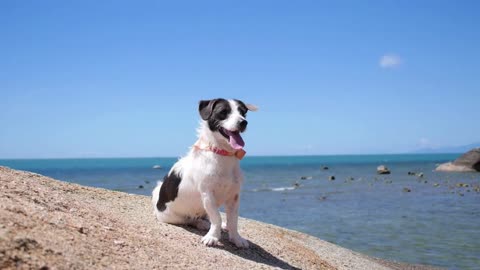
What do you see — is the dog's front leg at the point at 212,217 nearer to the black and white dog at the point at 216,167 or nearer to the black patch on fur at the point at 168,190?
the black and white dog at the point at 216,167

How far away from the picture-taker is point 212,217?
728cm

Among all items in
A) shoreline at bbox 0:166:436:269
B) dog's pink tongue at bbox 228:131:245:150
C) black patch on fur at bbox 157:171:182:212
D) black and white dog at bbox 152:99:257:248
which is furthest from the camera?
black patch on fur at bbox 157:171:182:212

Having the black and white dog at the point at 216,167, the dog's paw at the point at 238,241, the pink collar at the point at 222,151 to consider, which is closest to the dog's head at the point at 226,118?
the black and white dog at the point at 216,167

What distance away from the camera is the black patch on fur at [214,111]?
7.13m

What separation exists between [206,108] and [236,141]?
80 cm

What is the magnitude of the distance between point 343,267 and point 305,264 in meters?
1.59

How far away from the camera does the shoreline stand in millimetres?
4949

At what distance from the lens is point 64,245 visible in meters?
5.25

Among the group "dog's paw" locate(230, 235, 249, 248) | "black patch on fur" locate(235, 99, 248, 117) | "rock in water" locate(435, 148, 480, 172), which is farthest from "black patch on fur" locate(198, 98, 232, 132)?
"rock in water" locate(435, 148, 480, 172)

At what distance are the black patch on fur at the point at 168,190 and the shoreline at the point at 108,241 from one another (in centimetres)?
35

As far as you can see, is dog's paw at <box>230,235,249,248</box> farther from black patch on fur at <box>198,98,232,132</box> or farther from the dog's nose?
the dog's nose

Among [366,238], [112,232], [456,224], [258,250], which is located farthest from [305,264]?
[456,224]

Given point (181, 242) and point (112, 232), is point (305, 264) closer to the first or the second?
point (181, 242)

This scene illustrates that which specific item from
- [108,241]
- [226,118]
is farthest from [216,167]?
[108,241]
